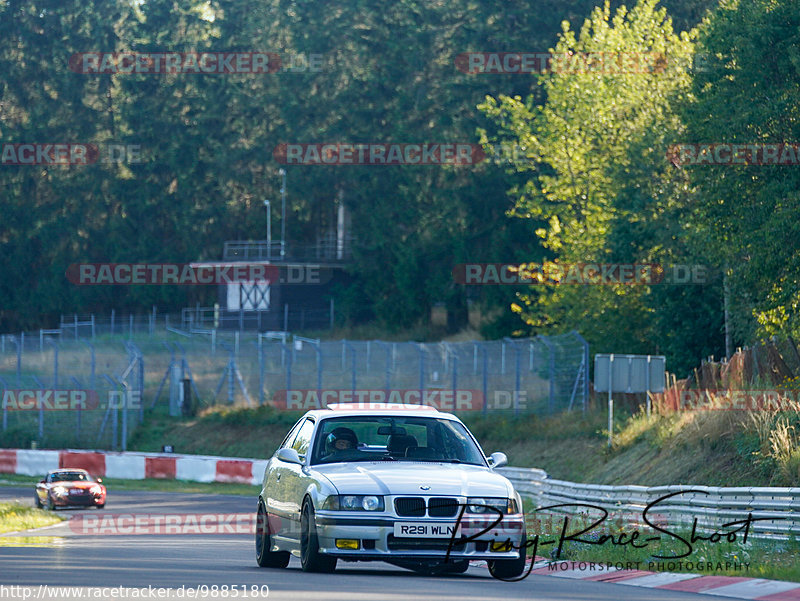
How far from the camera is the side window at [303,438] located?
Answer: 1363 cm

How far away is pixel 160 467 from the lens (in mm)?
40812

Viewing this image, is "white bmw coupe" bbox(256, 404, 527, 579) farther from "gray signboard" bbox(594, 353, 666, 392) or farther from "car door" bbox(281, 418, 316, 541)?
"gray signboard" bbox(594, 353, 666, 392)

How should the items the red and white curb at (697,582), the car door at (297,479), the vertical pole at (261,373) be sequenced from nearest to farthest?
the red and white curb at (697,582), the car door at (297,479), the vertical pole at (261,373)

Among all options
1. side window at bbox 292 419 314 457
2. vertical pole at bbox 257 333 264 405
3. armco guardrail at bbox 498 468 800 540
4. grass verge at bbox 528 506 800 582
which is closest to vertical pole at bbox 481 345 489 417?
vertical pole at bbox 257 333 264 405

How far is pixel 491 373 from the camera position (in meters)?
40.5

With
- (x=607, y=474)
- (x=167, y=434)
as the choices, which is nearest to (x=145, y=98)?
(x=167, y=434)

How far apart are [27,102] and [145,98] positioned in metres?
8.85

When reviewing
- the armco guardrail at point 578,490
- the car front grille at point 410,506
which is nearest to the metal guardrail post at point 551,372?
the armco guardrail at point 578,490

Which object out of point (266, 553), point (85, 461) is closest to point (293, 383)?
point (85, 461)

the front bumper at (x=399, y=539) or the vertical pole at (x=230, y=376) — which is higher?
the front bumper at (x=399, y=539)
